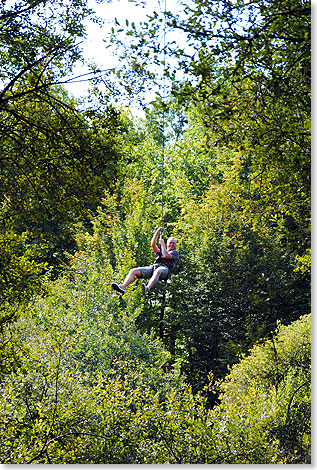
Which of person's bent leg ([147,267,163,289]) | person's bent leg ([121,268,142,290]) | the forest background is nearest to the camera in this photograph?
the forest background

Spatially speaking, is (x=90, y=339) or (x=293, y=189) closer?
(x=293, y=189)

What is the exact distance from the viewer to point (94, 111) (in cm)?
630

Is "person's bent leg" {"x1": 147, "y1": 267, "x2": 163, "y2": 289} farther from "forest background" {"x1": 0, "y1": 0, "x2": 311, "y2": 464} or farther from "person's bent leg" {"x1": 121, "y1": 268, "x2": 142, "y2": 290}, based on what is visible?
"forest background" {"x1": 0, "y1": 0, "x2": 311, "y2": 464}

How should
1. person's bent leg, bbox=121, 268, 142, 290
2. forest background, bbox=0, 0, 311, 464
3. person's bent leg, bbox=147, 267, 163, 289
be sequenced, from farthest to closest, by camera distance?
1. person's bent leg, bbox=121, 268, 142, 290
2. person's bent leg, bbox=147, 267, 163, 289
3. forest background, bbox=0, 0, 311, 464

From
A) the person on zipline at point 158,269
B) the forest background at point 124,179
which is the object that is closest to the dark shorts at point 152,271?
the person on zipline at point 158,269

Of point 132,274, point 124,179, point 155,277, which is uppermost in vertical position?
point 124,179

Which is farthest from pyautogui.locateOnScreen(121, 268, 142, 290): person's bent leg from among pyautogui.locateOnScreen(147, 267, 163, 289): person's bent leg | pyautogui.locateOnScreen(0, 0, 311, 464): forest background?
pyautogui.locateOnScreen(0, 0, 311, 464): forest background

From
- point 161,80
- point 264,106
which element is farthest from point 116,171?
point 264,106

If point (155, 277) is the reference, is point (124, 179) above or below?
above

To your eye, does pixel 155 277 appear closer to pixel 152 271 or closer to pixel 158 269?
pixel 158 269

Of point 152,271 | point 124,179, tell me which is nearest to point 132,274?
point 152,271

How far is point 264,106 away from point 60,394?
16.7 feet

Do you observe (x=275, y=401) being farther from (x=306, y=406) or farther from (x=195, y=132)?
(x=195, y=132)

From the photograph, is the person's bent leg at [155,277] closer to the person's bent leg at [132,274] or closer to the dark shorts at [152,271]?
the dark shorts at [152,271]
